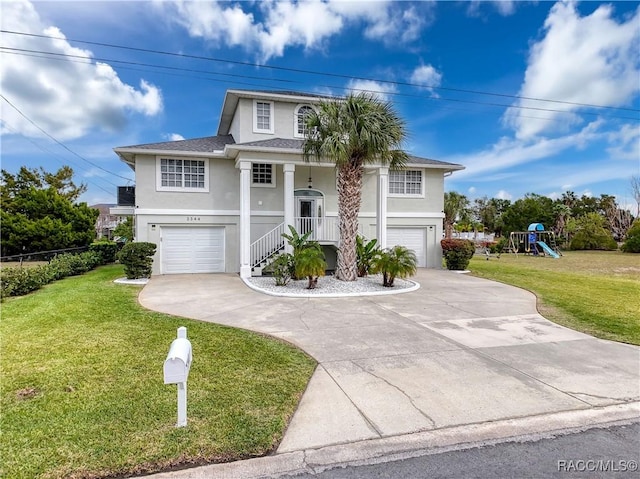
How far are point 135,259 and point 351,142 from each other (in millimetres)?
8775

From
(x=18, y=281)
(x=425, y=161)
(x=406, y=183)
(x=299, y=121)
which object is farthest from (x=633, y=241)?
(x=18, y=281)

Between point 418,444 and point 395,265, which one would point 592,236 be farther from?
point 418,444

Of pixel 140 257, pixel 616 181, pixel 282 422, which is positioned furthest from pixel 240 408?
pixel 616 181

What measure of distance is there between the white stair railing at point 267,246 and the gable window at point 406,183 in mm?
6376

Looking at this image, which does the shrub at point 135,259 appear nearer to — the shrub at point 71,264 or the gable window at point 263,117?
the shrub at point 71,264

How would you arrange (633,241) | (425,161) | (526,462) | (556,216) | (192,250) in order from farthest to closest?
(556,216) → (633,241) → (425,161) → (192,250) → (526,462)

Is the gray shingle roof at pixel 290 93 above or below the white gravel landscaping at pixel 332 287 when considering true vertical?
above

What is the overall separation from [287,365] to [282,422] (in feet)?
4.91

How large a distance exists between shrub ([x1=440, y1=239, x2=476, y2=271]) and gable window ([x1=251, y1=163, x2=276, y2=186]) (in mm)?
8863

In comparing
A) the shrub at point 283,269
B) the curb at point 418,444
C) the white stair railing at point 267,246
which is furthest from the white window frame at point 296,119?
the curb at point 418,444

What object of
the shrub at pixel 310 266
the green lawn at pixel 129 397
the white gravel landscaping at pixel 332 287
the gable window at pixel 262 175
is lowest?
the green lawn at pixel 129 397

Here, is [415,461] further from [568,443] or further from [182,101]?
[182,101]

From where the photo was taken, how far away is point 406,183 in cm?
1822

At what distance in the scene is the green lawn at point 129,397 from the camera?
2.97m
